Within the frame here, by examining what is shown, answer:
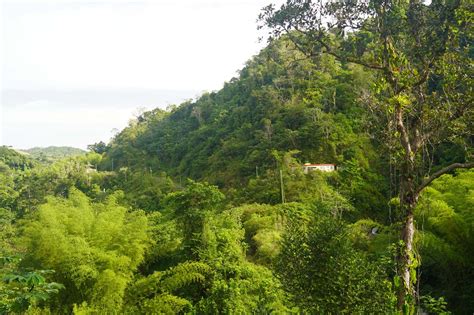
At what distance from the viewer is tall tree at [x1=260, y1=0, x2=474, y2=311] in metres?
3.60

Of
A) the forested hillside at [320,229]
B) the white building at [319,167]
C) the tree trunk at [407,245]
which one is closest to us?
the tree trunk at [407,245]

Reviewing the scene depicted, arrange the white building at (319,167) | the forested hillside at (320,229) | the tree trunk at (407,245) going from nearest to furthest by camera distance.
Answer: the tree trunk at (407,245)
the forested hillside at (320,229)
the white building at (319,167)

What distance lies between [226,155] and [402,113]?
946 inches

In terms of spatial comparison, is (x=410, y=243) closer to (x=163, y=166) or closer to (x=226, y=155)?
(x=226, y=155)

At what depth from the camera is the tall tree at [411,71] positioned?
3604 millimetres

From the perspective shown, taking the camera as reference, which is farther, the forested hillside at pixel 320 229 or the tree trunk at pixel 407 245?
the forested hillside at pixel 320 229

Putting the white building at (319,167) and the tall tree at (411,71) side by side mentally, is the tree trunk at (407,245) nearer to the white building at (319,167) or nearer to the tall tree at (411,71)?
the tall tree at (411,71)

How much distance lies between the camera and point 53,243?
248 inches

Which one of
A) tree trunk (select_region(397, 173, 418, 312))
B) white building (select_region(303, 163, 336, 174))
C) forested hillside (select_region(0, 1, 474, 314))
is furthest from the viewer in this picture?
white building (select_region(303, 163, 336, 174))

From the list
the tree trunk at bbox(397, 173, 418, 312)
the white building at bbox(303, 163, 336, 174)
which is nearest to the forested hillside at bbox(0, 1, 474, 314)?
the tree trunk at bbox(397, 173, 418, 312)

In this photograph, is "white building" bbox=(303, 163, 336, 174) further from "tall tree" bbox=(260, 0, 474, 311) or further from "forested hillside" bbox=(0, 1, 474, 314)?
"tall tree" bbox=(260, 0, 474, 311)

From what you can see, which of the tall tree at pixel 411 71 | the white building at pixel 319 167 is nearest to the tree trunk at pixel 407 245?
the tall tree at pixel 411 71

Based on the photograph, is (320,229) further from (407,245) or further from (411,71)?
(411,71)

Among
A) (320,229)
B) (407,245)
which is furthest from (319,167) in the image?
(407,245)
